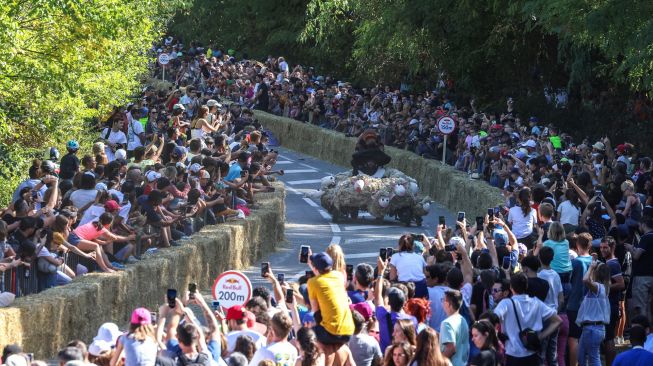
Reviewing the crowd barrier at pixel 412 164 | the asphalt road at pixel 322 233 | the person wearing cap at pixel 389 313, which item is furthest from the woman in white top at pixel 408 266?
the crowd barrier at pixel 412 164

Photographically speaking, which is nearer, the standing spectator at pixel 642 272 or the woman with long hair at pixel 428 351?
the woman with long hair at pixel 428 351

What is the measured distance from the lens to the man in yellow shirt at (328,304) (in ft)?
40.6

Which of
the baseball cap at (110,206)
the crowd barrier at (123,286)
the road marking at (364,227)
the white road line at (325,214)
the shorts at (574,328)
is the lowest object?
the white road line at (325,214)

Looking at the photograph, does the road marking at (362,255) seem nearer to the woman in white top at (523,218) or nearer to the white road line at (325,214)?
the white road line at (325,214)

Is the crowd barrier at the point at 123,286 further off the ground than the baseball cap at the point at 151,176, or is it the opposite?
the baseball cap at the point at 151,176

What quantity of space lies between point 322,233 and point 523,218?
877 cm

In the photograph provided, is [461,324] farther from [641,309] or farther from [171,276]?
[171,276]

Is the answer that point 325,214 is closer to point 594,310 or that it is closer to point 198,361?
point 594,310

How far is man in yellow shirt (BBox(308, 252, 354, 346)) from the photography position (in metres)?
12.4

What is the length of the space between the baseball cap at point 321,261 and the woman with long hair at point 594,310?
3.87 metres

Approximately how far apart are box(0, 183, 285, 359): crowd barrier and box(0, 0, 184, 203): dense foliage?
3414 mm

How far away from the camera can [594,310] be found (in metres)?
15.3

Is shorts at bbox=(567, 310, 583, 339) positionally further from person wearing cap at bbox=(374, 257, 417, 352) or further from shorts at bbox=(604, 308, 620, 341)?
person wearing cap at bbox=(374, 257, 417, 352)

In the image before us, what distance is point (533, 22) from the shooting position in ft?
113
